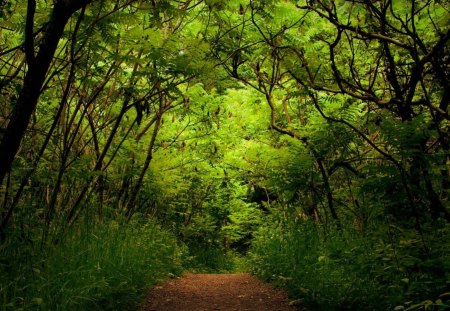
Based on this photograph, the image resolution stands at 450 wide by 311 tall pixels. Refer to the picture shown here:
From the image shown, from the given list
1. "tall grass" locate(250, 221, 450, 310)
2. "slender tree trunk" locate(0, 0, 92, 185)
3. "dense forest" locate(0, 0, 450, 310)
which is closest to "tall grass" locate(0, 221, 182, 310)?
"dense forest" locate(0, 0, 450, 310)

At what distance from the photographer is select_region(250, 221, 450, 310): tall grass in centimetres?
352

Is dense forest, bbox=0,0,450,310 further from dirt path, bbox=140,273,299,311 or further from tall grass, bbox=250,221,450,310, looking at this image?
dirt path, bbox=140,273,299,311

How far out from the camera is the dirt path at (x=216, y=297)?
5.55 meters

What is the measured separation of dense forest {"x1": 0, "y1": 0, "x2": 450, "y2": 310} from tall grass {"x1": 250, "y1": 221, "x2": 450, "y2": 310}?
25mm

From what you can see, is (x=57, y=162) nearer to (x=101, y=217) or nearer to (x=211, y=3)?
(x=101, y=217)

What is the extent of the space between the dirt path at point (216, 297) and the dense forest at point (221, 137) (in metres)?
0.26

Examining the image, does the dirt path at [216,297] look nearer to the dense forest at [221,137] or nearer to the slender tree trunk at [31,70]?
the dense forest at [221,137]

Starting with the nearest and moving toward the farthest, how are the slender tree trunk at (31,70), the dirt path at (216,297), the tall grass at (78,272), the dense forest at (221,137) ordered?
the slender tree trunk at (31,70)
the tall grass at (78,272)
the dense forest at (221,137)
the dirt path at (216,297)

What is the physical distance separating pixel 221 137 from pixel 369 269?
7.40 m

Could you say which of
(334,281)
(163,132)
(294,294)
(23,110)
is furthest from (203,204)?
(23,110)

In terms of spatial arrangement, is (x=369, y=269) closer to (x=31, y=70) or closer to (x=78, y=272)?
(x=78, y=272)

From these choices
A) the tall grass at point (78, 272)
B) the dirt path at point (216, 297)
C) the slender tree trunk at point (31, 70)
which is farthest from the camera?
the dirt path at point (216, 297)

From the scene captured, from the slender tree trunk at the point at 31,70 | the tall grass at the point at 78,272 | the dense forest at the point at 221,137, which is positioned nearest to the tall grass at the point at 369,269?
the dense forest at the point at 221,137

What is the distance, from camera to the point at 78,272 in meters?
4.14
